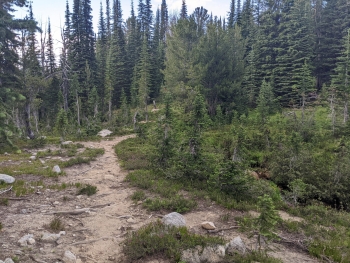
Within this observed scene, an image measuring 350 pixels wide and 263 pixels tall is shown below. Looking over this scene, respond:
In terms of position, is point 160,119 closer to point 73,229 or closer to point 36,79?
point 73,229

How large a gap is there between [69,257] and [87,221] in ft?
7.12

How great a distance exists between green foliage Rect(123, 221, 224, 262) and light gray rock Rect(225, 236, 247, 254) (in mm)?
202

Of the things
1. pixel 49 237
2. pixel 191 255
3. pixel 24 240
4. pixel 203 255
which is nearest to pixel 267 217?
pixel 203 255

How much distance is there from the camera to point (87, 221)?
7582 mm

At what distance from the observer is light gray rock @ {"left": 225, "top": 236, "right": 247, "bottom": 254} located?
599 centimetres

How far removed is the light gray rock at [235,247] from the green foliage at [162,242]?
8.0 inches

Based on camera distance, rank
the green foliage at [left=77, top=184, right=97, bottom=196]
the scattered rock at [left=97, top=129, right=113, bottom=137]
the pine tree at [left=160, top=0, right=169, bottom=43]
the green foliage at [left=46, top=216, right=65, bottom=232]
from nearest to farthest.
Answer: the green foliage at [left=46, top=216, right=65, bottom=232] → the green foliage at [left=77, top=184, right=97, bottom=196] → the scattered rock at [left=97, top=129, right=113, bottom=137] → the pine tree at [left=160, top=0, right=169, bottom=43]

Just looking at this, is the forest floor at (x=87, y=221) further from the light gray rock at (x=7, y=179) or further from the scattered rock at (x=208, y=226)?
the light gray rock at (x=7, y=179)

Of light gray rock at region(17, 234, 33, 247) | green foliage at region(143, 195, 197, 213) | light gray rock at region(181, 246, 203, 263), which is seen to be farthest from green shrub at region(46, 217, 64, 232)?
light gray rock at region(181, 246, 203, 263)

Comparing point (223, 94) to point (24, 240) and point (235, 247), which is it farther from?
point (24, 240)

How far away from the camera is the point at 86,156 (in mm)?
15898

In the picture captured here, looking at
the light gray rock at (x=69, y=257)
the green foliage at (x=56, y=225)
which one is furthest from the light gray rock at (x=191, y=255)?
the green foliage at (x=56, y=225)

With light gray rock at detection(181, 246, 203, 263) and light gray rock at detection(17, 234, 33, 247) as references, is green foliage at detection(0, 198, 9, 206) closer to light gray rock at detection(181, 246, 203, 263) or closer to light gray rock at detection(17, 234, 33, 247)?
light gray rock at detection(17, 234, 33, 247)

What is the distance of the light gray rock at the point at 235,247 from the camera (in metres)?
5.99
